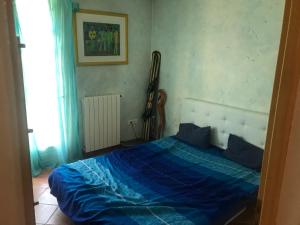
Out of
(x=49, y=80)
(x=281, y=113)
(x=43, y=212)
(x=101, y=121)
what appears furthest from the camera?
(x=101, y=121)

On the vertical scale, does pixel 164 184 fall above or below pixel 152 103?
below

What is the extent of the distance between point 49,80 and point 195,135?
198cm

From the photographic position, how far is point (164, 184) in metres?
2.48

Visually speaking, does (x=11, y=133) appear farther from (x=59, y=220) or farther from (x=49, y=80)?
(x=49, y=80)

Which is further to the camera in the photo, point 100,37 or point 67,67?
point 100,37

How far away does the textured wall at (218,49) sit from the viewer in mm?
2795

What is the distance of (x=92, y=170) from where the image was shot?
2.66 meters

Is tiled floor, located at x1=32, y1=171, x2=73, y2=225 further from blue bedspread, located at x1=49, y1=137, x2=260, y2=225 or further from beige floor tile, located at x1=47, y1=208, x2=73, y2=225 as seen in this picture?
blue bedspread, located at x1=49, y1=137, x2=260, y2=225

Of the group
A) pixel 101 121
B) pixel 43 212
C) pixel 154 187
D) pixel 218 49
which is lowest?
pixel 43 212

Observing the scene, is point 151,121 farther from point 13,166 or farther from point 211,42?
point 13,166

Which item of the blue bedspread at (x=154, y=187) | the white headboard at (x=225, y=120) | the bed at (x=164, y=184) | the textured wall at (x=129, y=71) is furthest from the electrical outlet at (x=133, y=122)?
the blue bedspread at (x=154, y=187)

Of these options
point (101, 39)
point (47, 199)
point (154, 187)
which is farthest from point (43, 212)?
point (101, 39)

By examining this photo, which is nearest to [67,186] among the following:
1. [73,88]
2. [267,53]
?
[73,88]

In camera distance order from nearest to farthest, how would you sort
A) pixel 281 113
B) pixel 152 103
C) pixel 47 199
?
pixel 281 113 → pixel 47 199 → pixel 152 103
